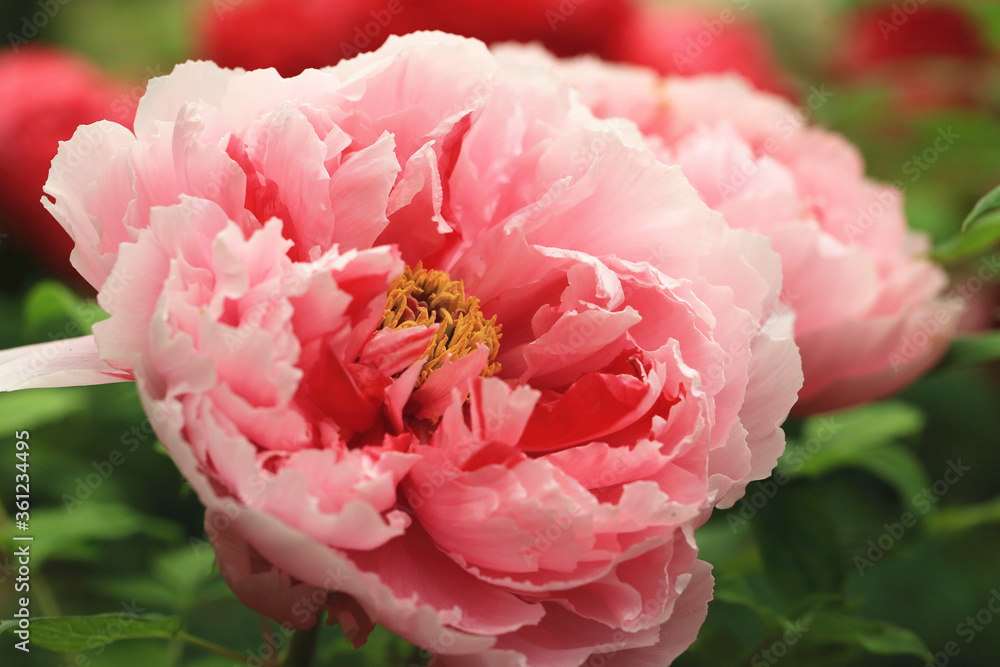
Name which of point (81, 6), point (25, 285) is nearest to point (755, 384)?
point (25, 285)

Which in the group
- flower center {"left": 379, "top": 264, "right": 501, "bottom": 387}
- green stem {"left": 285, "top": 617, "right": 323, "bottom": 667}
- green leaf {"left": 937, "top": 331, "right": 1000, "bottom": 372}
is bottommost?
green stem {"left": 285, "top": 617, "right": 323, "bottom": 667}

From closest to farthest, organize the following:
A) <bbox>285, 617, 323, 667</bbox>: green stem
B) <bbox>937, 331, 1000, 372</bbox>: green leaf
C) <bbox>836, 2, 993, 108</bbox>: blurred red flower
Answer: <bbox>285, 617, 323, 667</bbox>: green stem, <bbox>937, 331, 1000, 372</bbox>: green leaf, <bbox>836, 2, 993, 108</bbox>: blurred red flower

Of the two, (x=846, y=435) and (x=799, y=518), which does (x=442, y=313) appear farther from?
(x=846, y=435)

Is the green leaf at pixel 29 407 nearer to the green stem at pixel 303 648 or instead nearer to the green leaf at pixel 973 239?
the green stem at pixel 303 648

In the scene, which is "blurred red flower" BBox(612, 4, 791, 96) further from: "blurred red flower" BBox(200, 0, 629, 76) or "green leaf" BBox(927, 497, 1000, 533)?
"green leaf" BBox(927, 497, 1000, 533)

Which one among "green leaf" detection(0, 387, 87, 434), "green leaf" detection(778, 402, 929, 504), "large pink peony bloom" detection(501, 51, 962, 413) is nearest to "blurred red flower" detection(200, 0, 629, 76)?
"large pink peony bloom" detection(501, 51, 962, 413)

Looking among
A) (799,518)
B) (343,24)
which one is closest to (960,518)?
(799,518)

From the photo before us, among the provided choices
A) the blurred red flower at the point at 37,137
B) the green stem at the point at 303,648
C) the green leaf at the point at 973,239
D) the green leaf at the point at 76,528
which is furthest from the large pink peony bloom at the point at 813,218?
the blurred red flower at the point at 37,137

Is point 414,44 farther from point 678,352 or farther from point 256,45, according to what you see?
point 256,45

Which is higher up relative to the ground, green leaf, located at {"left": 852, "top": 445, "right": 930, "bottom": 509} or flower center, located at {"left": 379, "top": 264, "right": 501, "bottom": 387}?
flower center, located at {"left": 379, "top": 264, "right": 501, "bottom": 387}
